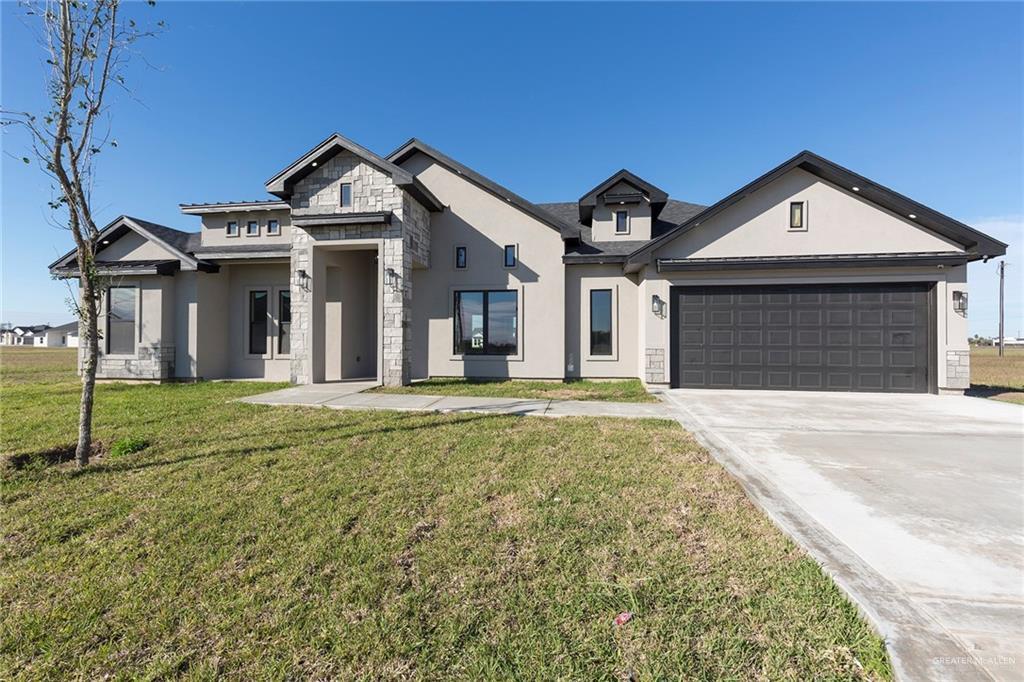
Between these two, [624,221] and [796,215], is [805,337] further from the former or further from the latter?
[624,221]

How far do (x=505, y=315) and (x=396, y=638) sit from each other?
10.6 metres

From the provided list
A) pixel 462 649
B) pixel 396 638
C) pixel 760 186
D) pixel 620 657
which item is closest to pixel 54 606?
pixel 396 638

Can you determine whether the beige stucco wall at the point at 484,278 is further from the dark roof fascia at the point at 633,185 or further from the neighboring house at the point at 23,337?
the neighboring house at the point at 23,337

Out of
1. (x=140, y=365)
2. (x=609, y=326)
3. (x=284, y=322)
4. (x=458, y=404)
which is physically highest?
(x=284, y=322)

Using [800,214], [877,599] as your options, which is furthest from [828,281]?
[877,599]

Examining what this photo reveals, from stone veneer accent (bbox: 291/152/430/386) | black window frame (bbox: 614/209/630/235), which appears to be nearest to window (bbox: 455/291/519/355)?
stone veneer accent (bbox: 291/152/430/386)

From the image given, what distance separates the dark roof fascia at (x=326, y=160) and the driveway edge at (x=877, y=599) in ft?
33.1

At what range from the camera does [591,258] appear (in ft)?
39.0

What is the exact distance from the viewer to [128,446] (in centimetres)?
512

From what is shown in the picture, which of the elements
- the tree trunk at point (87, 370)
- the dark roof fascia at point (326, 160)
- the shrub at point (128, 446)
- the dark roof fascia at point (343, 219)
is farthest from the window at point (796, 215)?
the shrub at point (128, 446)

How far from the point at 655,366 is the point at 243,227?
1436 centimetres

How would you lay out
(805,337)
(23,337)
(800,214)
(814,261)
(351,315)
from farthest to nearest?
(23,337) → (351,315) → (800,214) → (805,337) → (814,261)

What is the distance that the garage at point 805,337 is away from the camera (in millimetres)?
9938

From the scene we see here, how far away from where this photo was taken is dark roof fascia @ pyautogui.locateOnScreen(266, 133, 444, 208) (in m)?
10.3
